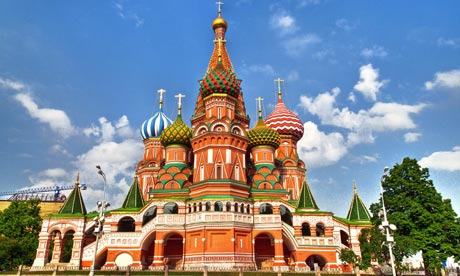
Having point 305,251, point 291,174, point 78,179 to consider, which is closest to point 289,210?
point 305,251

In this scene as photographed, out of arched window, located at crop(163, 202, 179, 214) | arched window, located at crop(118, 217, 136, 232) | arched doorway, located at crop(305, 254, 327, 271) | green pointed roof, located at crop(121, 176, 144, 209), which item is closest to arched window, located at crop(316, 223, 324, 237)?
arched doorway, located at crop(305, 254, 327, 271)

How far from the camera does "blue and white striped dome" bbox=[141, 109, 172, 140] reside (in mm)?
42969

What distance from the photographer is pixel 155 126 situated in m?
43.1

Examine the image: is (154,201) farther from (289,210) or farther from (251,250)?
(289,210)

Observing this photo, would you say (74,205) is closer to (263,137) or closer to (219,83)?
(219,83)

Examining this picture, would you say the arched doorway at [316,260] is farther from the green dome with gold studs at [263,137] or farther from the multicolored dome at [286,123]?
the multicolored dome at [286,123]

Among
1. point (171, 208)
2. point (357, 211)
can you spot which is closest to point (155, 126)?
point (171, 208)

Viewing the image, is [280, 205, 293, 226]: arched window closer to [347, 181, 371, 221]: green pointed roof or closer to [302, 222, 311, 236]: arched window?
[302, 222, 311, 236]: arched window

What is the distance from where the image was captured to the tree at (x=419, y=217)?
23906mm

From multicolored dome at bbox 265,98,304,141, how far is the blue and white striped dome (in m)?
12.5

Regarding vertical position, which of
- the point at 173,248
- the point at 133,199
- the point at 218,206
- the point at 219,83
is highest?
the point at 219,83

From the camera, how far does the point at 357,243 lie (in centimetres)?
3142

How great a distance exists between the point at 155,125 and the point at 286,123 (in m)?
15.5

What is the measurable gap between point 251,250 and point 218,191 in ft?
17.0
